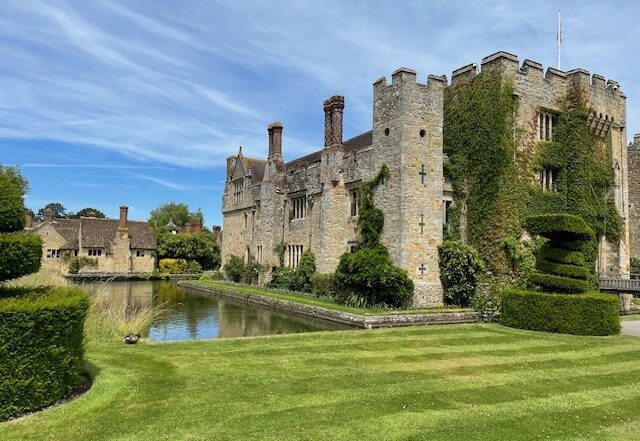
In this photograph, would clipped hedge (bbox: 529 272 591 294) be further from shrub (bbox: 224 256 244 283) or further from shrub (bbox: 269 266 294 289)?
shrub (bbox: 224 256 244 283)

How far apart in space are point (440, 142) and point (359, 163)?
4.45 metres

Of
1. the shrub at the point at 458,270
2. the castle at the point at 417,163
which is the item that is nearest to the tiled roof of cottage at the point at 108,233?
the castle at the point at 417,163

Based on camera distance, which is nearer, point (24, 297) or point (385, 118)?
point (24, 297)

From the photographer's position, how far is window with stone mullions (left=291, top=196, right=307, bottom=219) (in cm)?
3071

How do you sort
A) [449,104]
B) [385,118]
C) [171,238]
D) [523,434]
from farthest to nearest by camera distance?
1. [171,238]
2. [449,104]
3. [385,118]
4. [523,434]

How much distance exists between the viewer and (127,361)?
962 centimetres

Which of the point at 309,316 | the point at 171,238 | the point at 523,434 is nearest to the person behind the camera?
the point at 523,434

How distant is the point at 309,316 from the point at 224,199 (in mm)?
24930

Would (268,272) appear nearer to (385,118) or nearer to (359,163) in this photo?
(359,163)

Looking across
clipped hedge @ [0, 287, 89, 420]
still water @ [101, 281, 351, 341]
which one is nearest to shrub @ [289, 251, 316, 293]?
still water @ [101, 281, 351, 341]

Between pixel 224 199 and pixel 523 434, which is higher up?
pixel 224 199

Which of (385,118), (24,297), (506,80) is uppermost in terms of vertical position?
(506,80)

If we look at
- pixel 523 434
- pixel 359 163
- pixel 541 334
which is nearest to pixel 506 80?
pixel 359 163

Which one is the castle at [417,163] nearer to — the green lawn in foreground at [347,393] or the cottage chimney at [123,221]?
the green lawn in foreground at [347,393]
